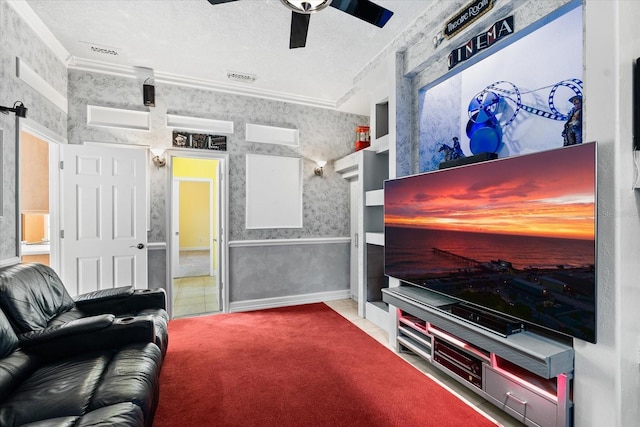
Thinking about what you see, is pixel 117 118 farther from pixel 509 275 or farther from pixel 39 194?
pixel 509 275

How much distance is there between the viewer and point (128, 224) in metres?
3.62

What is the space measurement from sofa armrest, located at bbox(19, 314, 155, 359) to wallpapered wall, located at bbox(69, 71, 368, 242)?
204 centimetres

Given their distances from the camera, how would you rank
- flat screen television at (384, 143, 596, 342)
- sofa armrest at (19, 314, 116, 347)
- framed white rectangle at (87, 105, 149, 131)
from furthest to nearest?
framed white rectangle at (87, 105, 149, 131), sofa armrest at (19, 314, 116, 347), flat screen television at (384, 143, 596, 342)

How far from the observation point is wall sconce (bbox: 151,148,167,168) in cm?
382

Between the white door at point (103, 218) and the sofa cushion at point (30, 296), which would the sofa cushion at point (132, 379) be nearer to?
the sofa cushion at point (30, 296)

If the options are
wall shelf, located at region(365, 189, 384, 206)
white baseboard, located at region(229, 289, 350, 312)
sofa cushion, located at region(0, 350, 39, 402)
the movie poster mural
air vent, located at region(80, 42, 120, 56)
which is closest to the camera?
sofa cushion, located at region(0, 350, 39, 402)

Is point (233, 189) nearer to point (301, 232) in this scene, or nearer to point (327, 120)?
point (301, 232)

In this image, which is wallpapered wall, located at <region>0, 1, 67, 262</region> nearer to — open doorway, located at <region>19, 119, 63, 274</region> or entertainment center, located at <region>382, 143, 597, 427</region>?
open doorway, located at <region>19, 119, 63, 274</region>

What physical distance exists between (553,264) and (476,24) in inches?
71.1

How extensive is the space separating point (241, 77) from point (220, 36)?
885 millimetres

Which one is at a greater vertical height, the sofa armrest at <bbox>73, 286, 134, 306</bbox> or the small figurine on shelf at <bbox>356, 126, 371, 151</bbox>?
the small figurine on shelf at <bbox>356, 126, 371, 151</bbox>

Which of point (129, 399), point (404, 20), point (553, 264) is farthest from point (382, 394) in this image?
point (404, 20)

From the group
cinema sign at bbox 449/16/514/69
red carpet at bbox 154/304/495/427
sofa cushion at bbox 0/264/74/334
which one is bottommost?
red carpet at bbox 154/304/495/427

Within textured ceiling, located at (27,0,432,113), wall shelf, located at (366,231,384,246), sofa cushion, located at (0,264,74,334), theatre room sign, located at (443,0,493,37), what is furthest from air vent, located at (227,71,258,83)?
sofa cushion, located at (0,264,74,334)
